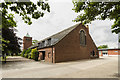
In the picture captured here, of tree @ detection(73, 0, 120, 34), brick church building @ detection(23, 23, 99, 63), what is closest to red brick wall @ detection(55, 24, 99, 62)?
brick church building @ detection(23, 23, 99, 63)

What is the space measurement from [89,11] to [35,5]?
4.53 m

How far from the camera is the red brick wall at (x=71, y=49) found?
720 inches

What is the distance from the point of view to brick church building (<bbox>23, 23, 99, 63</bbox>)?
59.7 ft

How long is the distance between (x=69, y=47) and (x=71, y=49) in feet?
2.79

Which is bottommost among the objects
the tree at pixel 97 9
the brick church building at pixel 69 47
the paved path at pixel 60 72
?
the paved path at pixel 60 72

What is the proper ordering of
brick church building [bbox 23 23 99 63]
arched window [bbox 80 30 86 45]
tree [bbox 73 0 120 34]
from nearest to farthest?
tree [bbox 73 0 120 34] < brick church building [bbox 23 23 99 63] < arched window [bbox 80 30 86 45]

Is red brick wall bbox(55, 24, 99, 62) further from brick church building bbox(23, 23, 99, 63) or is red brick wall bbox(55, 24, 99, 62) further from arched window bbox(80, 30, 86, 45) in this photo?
arched window bbox(80, 30, 86, 45)

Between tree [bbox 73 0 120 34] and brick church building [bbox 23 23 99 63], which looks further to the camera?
brick church building [bbox 23 23 99 63]

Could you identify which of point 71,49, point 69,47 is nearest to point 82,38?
point 71,49

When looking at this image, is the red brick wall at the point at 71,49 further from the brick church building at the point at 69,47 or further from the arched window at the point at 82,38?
the arched window at the point at 82,38

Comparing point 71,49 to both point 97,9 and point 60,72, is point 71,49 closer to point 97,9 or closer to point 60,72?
point 60,72

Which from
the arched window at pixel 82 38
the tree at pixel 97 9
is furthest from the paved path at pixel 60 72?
the arched window at pixel 82 38

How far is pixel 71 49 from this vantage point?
20.6m

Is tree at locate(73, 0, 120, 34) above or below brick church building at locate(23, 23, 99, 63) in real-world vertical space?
above
